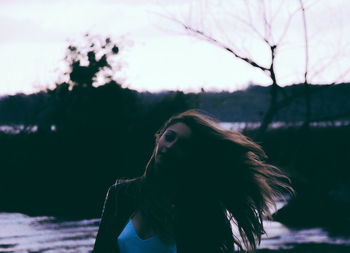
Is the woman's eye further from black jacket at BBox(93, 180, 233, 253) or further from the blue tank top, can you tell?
the blue tank top

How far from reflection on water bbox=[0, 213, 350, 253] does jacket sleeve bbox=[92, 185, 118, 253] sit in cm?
562

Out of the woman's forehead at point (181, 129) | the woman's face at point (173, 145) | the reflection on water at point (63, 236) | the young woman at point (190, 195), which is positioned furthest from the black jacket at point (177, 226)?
the reflection on water at point (63, 236)

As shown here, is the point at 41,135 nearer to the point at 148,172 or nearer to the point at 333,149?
the point at 333,149

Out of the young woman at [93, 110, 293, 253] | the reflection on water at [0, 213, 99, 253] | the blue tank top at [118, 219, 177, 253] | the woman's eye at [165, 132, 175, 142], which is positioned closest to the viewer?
the blue tank top at [118, 219, 177, 253]

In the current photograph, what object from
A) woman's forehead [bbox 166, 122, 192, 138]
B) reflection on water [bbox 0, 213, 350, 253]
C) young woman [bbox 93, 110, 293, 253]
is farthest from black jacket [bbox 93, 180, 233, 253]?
reflection on water [bbox 0, 213, 350, 253]

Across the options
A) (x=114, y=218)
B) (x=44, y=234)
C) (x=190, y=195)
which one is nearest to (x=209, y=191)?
(x=190, y=195)

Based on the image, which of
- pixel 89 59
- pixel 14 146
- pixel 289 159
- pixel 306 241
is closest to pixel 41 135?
pixel 14 146

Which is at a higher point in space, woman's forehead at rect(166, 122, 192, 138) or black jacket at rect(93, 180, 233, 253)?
woman's forehead at rect(166, 122, 192, 138)

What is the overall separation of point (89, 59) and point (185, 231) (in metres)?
16.5

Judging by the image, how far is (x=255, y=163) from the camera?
394 cm

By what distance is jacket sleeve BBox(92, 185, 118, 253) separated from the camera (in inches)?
113

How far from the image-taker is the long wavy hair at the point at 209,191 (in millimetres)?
3068

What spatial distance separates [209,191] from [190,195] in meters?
0.22

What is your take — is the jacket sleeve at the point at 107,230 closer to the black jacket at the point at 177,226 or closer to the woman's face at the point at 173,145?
the black jacket at the point at 177,226
